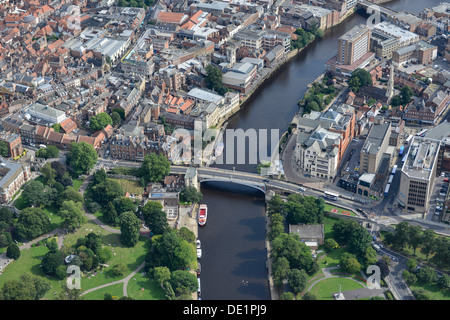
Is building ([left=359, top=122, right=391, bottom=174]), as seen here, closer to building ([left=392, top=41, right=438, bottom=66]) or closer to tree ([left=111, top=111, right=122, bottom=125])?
building ([left=392, top=41, right=438, bottom=66])

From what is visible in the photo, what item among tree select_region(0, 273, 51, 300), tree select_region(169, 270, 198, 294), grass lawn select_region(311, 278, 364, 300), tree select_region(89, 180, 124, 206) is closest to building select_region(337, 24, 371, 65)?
tree select_region(89, 180, 124, 206)

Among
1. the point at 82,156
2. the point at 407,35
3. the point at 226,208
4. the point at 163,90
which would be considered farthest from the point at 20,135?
the point at 407,35

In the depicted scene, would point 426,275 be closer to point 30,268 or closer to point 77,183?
point 30,268

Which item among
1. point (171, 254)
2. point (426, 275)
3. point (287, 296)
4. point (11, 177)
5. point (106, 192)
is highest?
point (11, 177)

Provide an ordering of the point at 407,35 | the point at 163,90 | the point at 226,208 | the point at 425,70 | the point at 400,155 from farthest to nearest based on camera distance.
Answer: the point at 407,35
the point at 425,70
the point at 163,90
the point at 400,155
the point at 226,208

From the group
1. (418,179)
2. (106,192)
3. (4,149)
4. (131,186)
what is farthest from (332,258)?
(4,149)

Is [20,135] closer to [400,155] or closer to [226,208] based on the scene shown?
[226,208]

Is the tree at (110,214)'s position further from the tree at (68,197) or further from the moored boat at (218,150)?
the moored boat at (218,150)
